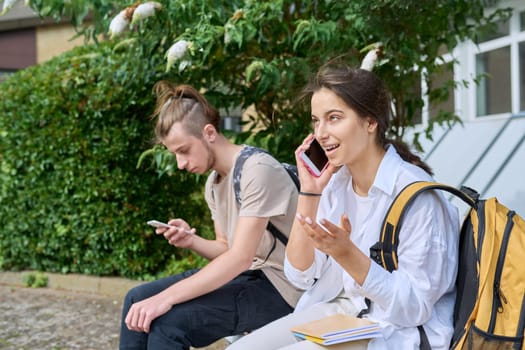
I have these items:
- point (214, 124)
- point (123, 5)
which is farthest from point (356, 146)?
point (123, 5)

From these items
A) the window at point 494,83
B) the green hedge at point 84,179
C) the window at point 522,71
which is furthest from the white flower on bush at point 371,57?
the window at point 494,83

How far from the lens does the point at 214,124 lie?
106 inches

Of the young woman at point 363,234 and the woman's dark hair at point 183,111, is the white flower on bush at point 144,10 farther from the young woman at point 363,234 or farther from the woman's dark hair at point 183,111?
the young woman at point 363,234

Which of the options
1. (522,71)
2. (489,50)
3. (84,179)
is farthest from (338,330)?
(489,50)

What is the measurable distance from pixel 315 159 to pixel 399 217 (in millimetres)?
489

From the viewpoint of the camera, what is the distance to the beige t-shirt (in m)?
2.42

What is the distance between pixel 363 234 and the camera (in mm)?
2039

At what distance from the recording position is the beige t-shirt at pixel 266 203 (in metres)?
2.42

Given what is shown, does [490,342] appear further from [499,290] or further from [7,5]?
[7,5]

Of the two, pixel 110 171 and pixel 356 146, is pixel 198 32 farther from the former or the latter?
pixel 110 171

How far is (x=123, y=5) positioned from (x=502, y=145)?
4.25m

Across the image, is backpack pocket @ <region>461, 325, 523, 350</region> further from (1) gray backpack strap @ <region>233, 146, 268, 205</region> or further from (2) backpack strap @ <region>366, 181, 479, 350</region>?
(1) gray backpack strap @ <region>233, 146, 268, 205</region>

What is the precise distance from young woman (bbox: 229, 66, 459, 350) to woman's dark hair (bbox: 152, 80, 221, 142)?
1.79 feet

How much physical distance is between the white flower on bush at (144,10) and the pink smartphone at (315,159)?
5.09 ft
